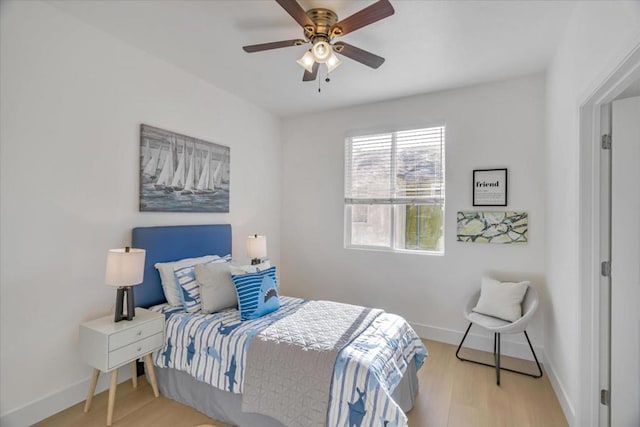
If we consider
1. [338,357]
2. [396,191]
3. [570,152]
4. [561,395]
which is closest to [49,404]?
[338,357]

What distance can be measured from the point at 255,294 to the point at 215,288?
0.35m

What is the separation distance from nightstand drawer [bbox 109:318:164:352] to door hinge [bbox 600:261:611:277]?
2.94 metres

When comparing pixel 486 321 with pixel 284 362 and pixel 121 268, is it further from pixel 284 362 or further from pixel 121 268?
pixel 121 268

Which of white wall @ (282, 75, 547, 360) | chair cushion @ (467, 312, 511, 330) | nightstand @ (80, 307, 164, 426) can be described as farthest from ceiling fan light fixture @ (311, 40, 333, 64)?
chair cushion @ (467, 312, 511, 330)

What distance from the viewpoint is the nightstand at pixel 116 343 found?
1958 millimetres

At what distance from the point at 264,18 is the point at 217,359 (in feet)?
7.72

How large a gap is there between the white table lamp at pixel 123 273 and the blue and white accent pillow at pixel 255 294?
68 cm

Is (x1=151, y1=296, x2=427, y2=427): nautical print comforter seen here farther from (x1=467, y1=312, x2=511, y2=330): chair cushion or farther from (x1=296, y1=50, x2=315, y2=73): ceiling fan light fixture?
(x1=296, y1=50, x2=315, y2=73): ceiling fan light fixture

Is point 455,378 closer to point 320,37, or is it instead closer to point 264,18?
point 320,37

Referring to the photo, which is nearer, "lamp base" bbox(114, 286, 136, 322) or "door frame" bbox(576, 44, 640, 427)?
"door frame" bbox(576, 44, 640, 427)

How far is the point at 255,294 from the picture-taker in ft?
7.73

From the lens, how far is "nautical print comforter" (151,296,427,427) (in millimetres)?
1588

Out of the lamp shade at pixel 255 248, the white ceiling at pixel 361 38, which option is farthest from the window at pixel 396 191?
the lamp shade at pixel 255 248

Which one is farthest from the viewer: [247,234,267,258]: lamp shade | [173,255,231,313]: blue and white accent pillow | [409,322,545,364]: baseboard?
[247,234,267,258]: lamp shade
